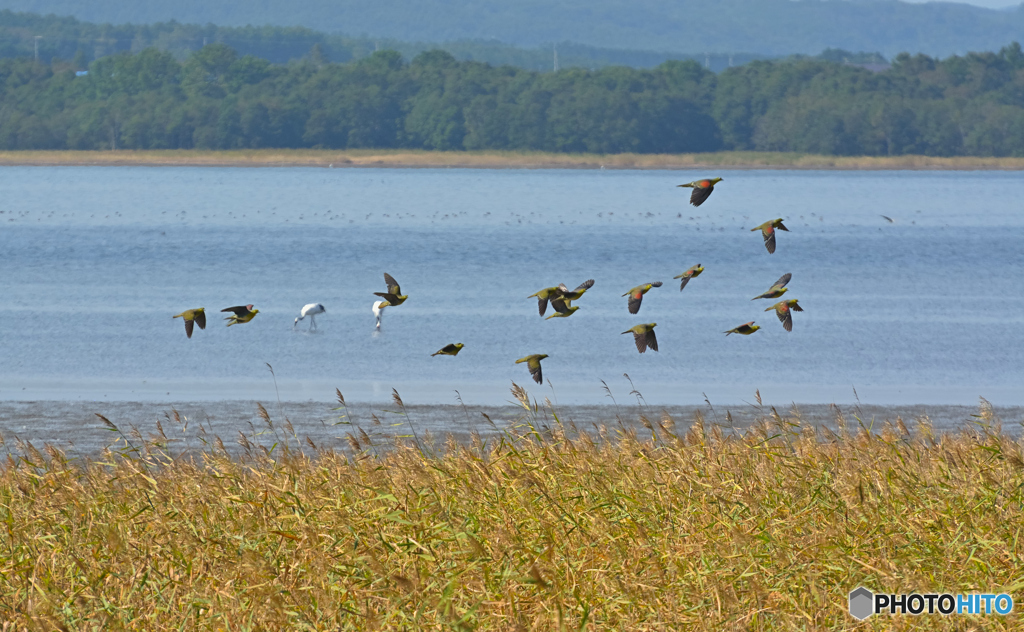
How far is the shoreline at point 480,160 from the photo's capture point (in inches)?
4486

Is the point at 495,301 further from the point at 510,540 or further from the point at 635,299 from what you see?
the point at 635,299

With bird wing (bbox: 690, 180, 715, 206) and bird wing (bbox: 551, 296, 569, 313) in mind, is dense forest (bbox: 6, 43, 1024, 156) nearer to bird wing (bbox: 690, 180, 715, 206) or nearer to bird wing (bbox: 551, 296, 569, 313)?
bird wing (bbox: 551, 296, 569, 313)

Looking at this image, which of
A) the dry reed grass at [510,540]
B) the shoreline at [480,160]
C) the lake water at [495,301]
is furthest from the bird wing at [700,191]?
the shoreline at [480,160]

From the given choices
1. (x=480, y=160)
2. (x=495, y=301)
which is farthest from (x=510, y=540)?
(x=480, y=160)

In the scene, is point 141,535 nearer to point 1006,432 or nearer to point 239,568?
point 239,568

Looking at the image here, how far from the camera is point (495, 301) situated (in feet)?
90.6

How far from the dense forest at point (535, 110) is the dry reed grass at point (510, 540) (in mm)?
107664

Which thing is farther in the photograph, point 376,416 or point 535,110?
point 535,110

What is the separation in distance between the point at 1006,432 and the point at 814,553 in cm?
742

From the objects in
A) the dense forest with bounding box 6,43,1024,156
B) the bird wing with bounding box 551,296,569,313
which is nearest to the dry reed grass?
the bird wing with bounding box 551,296,569,313

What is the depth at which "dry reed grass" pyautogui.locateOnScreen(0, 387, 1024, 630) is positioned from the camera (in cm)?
652

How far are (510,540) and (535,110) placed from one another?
11423cm

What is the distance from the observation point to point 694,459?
30.5 ft

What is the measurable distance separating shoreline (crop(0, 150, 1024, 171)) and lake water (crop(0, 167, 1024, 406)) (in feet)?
147
